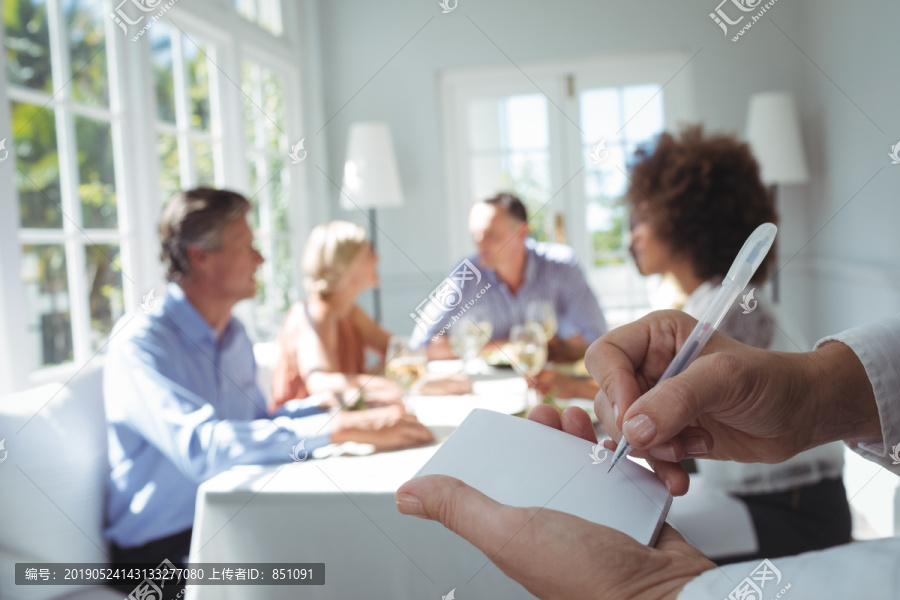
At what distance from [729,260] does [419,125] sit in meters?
2.98

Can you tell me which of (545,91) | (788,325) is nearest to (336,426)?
(788,325)

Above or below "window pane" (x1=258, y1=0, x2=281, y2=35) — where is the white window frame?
below

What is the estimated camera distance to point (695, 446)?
705mm

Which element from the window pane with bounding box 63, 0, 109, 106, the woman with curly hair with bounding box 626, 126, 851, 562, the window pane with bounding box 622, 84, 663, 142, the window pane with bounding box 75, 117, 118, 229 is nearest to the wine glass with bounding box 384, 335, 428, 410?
the woman with curly hair with bounding box 626, 126, 851, 562

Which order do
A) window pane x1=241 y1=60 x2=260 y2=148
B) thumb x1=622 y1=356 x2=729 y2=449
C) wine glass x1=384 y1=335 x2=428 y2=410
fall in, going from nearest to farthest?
1. thumb x1=622 y1=356 x2=729 y2=449
2. wine glass x1=384 y1=335 x2=428 y2=410
3. window pane x1=241 y1=60 x2=260 y2=148

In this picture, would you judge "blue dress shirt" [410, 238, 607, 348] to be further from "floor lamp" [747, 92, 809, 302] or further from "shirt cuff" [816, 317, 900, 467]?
"shirt cuff" [816, 317, 900, 467]

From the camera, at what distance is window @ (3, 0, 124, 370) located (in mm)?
1939

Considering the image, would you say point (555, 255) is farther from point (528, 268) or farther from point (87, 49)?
point (87, 49)

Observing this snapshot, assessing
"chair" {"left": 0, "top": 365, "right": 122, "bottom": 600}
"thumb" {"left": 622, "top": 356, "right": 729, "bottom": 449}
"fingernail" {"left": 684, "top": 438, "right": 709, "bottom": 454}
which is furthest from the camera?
"chair" {"left": 0, "top": 365, "right": 122, "bottom": 600}

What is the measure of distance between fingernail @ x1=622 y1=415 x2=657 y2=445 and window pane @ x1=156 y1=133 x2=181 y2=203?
2407 mm

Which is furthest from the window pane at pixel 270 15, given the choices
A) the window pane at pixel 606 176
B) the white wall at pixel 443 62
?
the window pane at pixel 606 176

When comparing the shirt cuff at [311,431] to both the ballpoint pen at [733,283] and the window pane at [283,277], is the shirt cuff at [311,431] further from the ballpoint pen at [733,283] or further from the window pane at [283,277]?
the window pane at [283,277]

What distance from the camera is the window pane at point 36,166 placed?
1.92m

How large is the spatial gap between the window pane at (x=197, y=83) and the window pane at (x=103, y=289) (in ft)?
2.68
